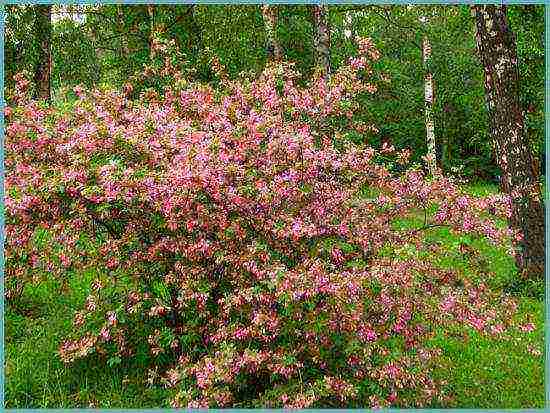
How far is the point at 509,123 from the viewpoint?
8.52m

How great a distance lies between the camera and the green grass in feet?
18.4

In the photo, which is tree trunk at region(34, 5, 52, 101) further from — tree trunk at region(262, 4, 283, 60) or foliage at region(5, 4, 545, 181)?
tree trunk at region(262, 4, 283, 60)

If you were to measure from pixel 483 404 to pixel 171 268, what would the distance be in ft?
9.33

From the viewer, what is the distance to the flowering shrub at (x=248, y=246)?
4.62 meters

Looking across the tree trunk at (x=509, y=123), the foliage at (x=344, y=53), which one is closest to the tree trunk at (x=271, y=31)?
the foliage at (x=344, y=53)

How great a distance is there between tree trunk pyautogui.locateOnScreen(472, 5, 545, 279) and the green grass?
5.32ft

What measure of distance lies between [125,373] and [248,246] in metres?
2.05

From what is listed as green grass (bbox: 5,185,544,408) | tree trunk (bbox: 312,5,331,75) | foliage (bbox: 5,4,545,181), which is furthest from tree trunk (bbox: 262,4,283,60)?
green grass (bbox: 5,185,544,408)

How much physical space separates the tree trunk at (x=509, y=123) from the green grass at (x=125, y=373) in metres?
1.62

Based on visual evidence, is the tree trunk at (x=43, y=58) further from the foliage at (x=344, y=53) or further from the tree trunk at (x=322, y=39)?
the tree trunk at (x=322, y=39)

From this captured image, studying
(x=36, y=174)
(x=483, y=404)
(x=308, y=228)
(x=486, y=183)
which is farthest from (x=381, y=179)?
(x=486, y=183)

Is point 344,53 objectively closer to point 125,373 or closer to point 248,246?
point 125,373

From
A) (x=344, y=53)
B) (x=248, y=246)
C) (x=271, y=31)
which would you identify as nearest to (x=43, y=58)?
(x=271, y=31)

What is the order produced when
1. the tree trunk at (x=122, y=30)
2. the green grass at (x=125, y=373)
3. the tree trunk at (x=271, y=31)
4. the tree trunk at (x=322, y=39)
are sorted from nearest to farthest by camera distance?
1. the green grass at (x=125, y=373)
2. the tree trunk at (x=322, y=39)
3. the tree trunk at (x=271, y=31)
4. the tree trunk at (x=122, y=30)
